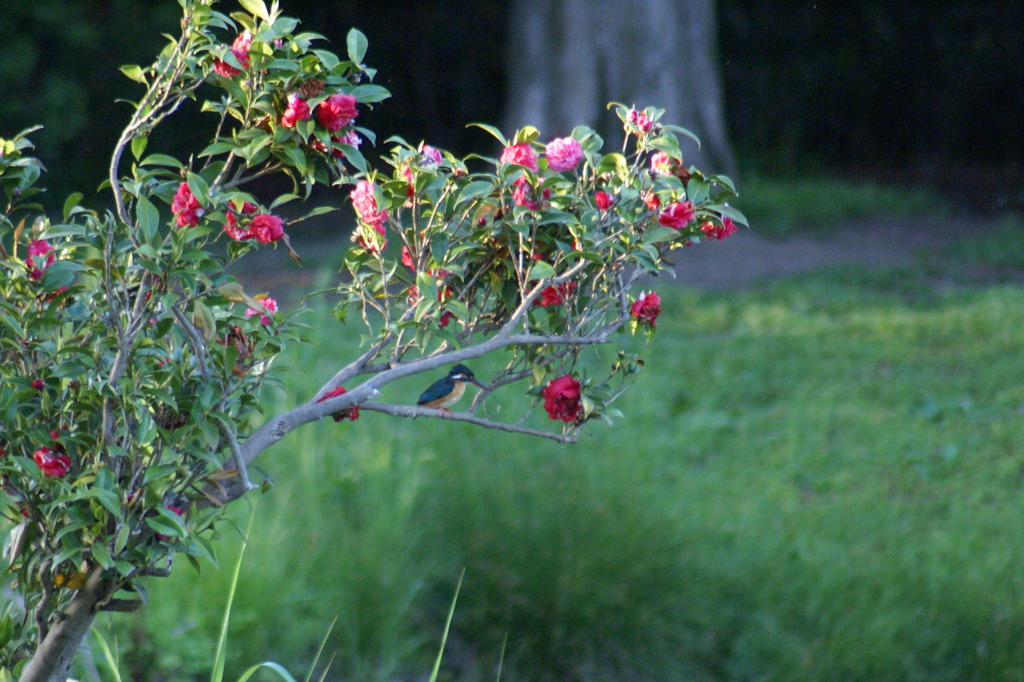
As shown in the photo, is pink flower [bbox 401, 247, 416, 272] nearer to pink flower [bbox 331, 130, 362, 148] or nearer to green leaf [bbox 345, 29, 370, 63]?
pink flower [bbox 331, 130, 362, 148]

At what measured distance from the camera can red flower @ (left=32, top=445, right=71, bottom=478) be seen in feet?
4.56

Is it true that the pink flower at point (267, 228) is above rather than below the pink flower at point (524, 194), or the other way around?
below

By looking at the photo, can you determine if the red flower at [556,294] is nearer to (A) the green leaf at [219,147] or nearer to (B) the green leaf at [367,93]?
(B) the green leaf at [367,93]

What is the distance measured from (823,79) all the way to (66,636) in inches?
420

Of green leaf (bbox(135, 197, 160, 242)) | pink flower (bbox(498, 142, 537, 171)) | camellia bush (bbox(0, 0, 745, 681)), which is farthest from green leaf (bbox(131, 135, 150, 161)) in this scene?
Result: pink flower (bbox(498, 142, 537, 171))

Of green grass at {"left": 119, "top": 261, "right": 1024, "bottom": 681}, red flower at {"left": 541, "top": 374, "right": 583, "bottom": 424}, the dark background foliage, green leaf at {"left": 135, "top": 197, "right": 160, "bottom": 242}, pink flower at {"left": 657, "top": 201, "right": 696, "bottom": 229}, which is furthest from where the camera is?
the dark background foliage

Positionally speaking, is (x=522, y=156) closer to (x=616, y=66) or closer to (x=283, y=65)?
(x=283, y=65)

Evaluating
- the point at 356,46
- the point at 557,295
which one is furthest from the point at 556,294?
the point at 356,46

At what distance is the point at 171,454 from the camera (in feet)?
4.58

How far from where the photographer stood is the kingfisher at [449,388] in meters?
1.71

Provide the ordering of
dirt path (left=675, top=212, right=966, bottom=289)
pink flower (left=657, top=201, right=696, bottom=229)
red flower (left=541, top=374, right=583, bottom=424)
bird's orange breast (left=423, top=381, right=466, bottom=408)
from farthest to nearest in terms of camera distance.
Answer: dirt path (left=675, top=212, right=966, bottom=289), bird's orange breast (left=423, top=381, right=466, bottom=408), red flower (left=541, top=374, right=583, bottom=424), pink flower (left=657, top=201, right=696, bottom=229)

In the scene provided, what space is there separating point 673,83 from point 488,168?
1756mm

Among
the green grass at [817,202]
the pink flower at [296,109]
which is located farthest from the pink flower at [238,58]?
the green grass at [817,202]

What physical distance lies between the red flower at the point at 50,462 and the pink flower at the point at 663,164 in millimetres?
980
